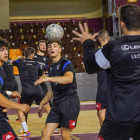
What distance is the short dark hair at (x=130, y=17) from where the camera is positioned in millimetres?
2963

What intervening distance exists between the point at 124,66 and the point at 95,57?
0.92 ft

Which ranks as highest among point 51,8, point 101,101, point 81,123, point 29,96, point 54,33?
point 51,8

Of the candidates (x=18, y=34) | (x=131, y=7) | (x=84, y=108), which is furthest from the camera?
(x=18, y=34)

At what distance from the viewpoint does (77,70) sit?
577 inches

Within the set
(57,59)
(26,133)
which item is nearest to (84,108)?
(26,133)

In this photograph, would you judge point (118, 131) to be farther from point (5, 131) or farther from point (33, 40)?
point (33, 40)

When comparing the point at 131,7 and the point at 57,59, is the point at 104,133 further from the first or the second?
the point at 57,59

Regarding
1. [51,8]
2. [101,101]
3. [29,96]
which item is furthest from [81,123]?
[51,8]

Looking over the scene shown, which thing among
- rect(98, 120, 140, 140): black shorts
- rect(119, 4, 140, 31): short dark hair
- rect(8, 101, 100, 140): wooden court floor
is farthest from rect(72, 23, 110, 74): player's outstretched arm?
rect(8, 101, 100, 140): wooden court floor

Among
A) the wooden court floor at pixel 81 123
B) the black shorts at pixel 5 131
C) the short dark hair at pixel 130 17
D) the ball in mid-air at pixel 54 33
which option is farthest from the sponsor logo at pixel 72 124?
the wooden court floor at pixel 81 123

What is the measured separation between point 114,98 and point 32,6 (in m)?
19.4

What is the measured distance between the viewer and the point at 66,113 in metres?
4.97

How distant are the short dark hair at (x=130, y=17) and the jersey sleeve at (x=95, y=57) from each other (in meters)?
0.27

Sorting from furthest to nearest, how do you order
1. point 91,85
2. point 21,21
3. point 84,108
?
point 21,21
point 91,85
point 84,108
